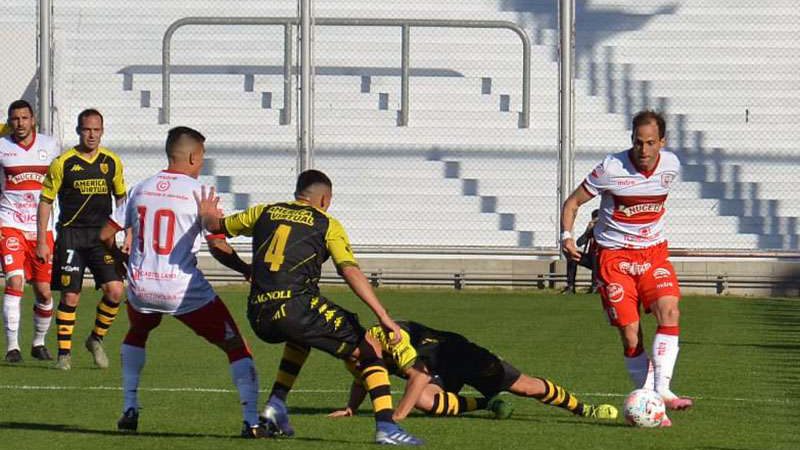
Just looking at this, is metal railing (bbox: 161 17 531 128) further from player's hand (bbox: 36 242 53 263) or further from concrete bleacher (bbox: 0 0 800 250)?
player's hand (bbox: 36 242 53 263)

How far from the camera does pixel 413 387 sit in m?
9.95

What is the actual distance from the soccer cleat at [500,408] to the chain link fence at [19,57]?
57.1 ft

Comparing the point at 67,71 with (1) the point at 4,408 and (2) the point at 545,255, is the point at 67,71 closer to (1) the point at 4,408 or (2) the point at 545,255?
(2) the point at 545,255

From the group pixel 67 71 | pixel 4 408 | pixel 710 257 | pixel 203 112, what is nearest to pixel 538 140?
pixel 710 257

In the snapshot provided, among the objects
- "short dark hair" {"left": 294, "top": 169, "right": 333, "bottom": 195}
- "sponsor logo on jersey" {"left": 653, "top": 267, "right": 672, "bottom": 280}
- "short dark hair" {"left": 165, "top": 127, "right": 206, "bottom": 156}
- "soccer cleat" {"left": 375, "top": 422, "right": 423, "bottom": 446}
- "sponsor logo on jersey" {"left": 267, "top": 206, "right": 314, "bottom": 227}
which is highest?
"short dark hair" {"left": 165, "top": 127, "right": 206, "bottom": 156}

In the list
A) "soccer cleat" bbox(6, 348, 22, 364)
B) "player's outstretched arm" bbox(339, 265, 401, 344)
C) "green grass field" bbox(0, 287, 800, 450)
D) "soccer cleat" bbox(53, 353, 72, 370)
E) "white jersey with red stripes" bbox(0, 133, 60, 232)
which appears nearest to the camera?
"player's outstretched arm" bbox(339, 265, 401, 344)

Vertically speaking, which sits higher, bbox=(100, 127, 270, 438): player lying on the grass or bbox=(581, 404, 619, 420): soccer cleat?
bbox=(100, 127, 270, 438): player lying on the grass

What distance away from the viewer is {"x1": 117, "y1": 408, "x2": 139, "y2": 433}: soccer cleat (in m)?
9.38

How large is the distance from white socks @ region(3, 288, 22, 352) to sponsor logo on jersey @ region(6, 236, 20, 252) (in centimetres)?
37

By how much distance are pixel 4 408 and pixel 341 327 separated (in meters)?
2.89

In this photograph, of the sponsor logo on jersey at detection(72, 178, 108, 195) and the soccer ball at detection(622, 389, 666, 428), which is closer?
the soccer ball at detection(622, 389, 666, 428)

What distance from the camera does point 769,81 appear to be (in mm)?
27078

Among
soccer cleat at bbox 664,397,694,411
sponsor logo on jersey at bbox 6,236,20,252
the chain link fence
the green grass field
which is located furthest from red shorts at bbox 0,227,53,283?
the chain link fence

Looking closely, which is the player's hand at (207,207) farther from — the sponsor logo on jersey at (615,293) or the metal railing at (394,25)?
the metal railing at (394,25)
